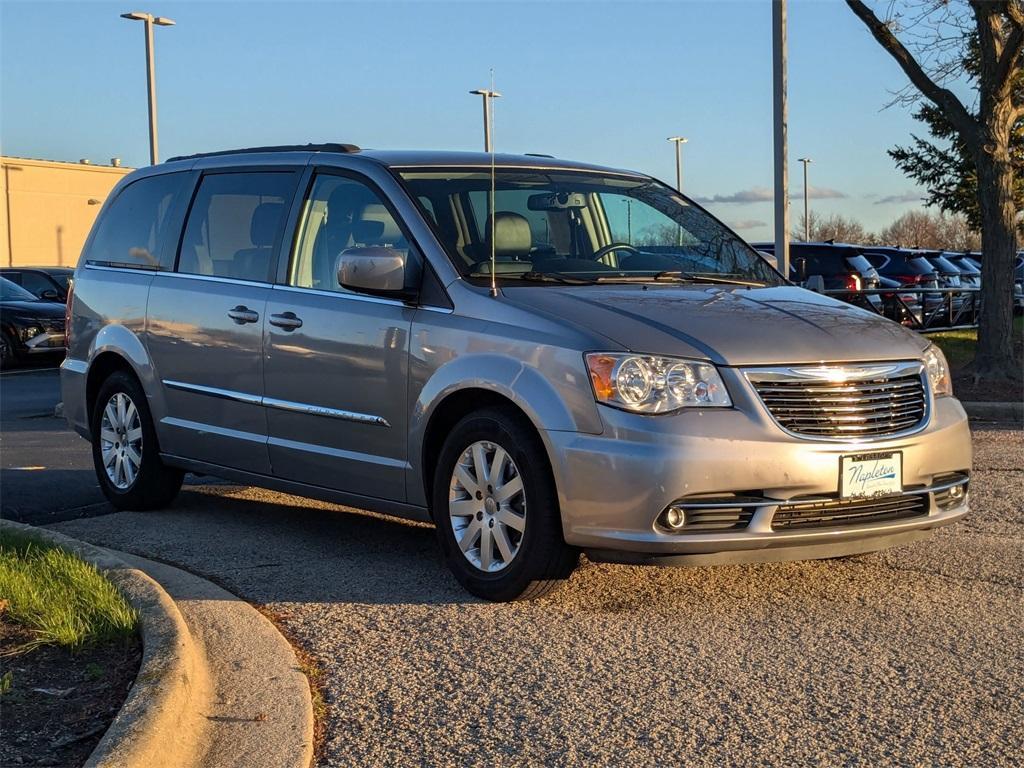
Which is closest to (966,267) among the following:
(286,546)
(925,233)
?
(286,546)

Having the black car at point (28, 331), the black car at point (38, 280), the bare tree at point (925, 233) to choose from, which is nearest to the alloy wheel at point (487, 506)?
the black car at point (28, 331)

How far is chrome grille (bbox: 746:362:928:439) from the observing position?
5219 mm

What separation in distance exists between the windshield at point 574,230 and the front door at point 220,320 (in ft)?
3.41

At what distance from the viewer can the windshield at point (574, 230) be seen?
616cm

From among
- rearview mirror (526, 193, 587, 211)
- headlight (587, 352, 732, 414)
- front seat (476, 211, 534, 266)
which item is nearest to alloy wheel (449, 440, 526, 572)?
headlight (587, 352, 732, 414)

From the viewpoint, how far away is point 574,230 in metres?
6.57

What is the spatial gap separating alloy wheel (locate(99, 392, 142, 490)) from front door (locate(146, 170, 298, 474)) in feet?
1.02

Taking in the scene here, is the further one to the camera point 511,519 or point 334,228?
point 334,228

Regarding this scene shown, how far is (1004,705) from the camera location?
4270 mm

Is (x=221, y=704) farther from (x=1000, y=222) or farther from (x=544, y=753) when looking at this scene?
(x=1000, y=222)

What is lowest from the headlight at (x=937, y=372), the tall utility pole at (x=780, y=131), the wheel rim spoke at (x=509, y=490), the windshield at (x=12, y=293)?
the wheel rim spoke at (x=509, y=490)

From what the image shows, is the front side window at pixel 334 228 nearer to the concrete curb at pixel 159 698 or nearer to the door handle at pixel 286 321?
the door handle at pixel 286 321

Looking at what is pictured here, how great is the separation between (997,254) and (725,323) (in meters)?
10.4

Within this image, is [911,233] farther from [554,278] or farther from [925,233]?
[554,278]
